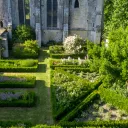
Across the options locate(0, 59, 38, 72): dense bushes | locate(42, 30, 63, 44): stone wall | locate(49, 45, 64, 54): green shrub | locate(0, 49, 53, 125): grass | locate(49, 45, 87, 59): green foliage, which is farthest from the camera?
locate(42, 30, 63, 44): stone wall

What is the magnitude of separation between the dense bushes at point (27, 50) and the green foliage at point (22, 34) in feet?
7.62

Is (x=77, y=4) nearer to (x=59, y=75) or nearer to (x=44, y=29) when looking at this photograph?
(x=44, y=29)

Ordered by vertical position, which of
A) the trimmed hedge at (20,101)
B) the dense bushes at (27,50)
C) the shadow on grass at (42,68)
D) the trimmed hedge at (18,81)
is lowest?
the trimmed hedge at (20,101)

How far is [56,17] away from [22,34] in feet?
18.0

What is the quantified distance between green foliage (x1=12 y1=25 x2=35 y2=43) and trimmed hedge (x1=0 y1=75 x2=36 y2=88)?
10.6m

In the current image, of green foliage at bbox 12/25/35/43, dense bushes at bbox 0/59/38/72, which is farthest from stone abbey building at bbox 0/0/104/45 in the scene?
dense bushes at bbox 0/59/38/72

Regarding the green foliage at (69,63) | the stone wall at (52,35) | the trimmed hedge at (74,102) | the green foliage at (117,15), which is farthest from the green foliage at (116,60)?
the stone wall at (52,35)

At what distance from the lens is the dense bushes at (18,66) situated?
3075cm

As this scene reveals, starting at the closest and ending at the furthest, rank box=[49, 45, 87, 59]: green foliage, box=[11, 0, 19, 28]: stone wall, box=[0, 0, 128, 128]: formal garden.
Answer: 1. box=[0, 0, 128, 128]: formal garden
2. box=[49, 45, 87, 59]: green foliage
3. box=[11, 0, 19, 28]: stone wall

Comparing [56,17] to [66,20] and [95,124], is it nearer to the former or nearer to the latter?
[66,20]

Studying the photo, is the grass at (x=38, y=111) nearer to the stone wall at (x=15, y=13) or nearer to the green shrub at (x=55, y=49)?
the green shrub at (x=55, y=49)

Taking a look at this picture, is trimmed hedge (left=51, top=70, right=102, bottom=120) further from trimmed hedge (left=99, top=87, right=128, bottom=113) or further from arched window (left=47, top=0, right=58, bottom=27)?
arched window (left=47, top=0, right=58, bottom=27)

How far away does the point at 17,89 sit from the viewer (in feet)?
89.4

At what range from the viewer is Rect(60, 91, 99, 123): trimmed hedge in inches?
843
